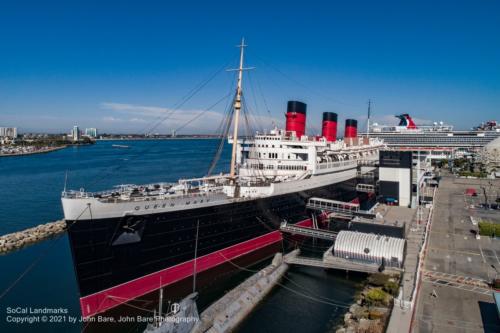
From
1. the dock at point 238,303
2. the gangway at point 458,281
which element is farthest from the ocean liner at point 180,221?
the gangway at point 458,281

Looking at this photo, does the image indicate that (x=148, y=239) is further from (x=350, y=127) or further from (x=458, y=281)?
(x=350, y=127)

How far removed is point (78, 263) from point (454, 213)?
33.4 m

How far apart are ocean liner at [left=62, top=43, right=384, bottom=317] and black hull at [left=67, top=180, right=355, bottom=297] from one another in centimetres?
4

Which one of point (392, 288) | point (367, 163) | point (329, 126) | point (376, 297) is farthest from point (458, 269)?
point (367, 163)

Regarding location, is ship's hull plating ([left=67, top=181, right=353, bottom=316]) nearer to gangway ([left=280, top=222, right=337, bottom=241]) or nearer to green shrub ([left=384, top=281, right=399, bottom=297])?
gangway ([left=280, top=222, right=337, bottom=241])

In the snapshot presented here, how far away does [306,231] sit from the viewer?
25.3 meters

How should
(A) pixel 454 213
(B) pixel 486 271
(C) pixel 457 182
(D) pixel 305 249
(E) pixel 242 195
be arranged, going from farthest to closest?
1. (C) pixel 457 182
2. (A) pixel 454 213
3. (D) pixel 305 249
4. (E) pixel 242 195
5. (B) pixel 486 271

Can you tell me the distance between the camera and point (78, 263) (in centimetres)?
1522

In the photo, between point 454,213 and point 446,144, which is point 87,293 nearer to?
point 454,213

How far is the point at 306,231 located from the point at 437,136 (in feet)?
248

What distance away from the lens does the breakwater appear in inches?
1074

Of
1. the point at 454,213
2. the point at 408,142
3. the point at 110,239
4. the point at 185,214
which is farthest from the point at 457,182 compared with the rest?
the point at 110,239

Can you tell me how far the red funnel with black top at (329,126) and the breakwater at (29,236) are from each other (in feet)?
87.9

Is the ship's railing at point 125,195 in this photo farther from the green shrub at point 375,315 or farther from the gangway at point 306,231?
the green shrub at point 375,315
